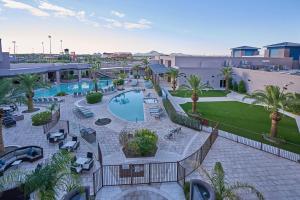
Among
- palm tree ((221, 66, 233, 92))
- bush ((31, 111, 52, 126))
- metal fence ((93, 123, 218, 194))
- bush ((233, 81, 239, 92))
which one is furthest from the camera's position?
bush ((233, 81, 239, 92))

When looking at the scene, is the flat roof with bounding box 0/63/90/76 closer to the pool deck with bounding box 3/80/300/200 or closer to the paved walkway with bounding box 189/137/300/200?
the pool deck with bounding box 3/80/300/200

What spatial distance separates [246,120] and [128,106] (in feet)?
47.7

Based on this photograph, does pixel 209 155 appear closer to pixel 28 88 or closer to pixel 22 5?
pixel 28 88

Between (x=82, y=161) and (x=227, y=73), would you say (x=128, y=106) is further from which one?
(x=227, y=73)

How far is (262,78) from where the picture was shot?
32719 millimetres

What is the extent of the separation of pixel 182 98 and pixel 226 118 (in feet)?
34.9

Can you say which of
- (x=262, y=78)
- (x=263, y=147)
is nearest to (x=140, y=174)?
(x=263, y=147)

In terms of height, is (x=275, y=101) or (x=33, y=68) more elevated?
(x=33, y=68)

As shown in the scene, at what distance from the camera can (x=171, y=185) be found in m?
11.0

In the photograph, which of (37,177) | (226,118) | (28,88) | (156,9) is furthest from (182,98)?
(37,177)

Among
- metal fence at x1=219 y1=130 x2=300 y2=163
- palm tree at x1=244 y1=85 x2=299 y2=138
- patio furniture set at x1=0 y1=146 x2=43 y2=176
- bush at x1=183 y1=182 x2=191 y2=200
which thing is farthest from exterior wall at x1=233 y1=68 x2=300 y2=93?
patio furniture set at x1=0 y1=146 x2=43 y2=176

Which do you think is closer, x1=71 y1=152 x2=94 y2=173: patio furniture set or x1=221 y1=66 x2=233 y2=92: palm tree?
x1=71 y1=152 x2=94 y2=173: patio furniture set

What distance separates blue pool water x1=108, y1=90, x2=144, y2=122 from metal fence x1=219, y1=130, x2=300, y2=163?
919 centimetres

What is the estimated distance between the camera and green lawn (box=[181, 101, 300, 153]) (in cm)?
1816
